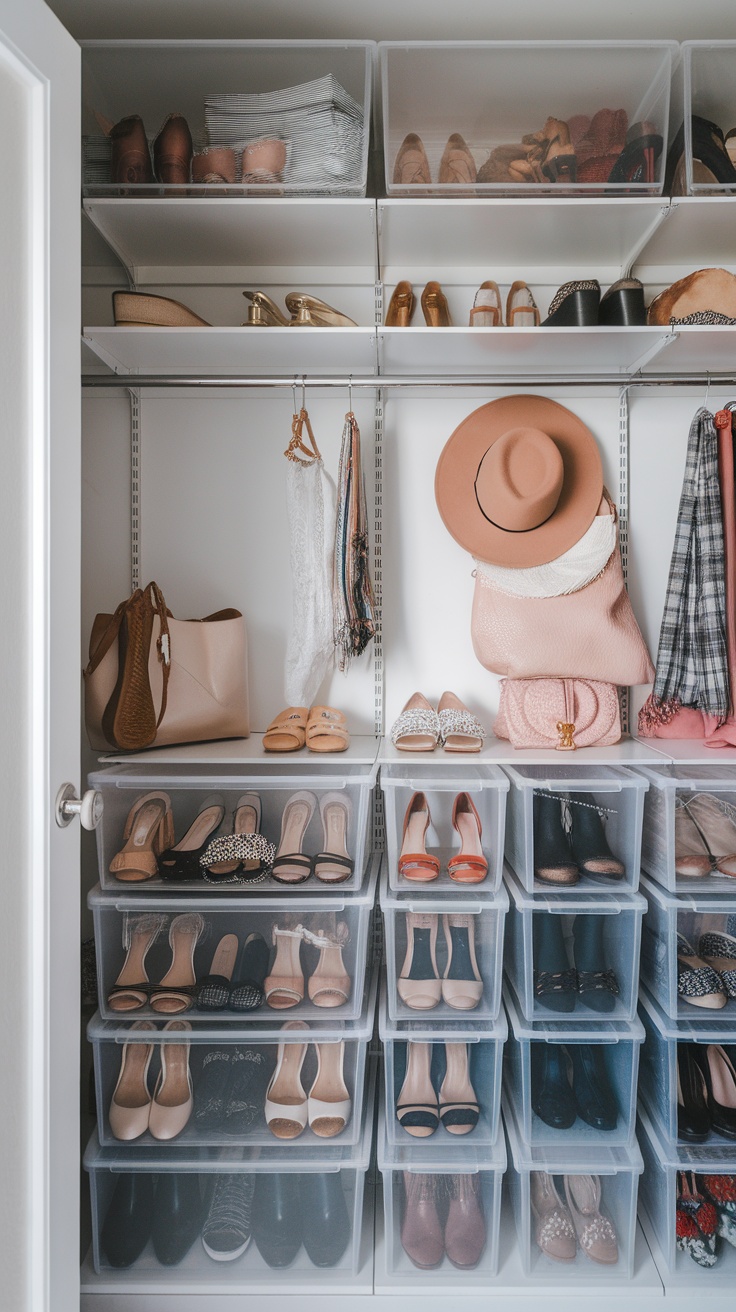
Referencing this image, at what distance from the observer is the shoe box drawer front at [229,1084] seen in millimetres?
1596

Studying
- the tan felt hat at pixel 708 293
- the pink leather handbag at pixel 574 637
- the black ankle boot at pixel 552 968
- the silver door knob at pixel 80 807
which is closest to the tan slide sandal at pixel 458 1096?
the black ankle boot at pixel 552 968

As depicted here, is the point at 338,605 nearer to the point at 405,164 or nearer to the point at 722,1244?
the point at 405,164

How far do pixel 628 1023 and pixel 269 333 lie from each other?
5.34ft

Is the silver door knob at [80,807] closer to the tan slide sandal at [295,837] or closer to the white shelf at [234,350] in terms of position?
the tan slide sandal at [295,837]

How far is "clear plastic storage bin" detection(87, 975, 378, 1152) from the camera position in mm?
1601

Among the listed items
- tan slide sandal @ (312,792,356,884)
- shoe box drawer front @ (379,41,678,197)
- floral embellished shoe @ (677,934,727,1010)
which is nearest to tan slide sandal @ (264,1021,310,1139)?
tan slide sandal @ (312,792,356,884)

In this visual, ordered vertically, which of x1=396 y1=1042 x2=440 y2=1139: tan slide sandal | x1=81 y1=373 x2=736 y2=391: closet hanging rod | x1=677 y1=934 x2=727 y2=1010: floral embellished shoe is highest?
x1=81 y1=373 x2=736 y2=391: closet hanging rod

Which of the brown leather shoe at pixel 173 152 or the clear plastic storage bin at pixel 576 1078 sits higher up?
the brown leather shoe at pixel 173 152

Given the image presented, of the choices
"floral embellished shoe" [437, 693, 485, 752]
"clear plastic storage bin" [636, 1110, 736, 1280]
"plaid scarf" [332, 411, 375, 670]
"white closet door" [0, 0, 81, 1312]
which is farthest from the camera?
"plaid scarf" [332, 411, 375, 670]

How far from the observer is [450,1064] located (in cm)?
168

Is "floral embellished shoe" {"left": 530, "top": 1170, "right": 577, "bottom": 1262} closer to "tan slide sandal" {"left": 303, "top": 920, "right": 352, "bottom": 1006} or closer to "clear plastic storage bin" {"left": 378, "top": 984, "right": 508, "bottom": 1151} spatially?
"clear plastic storage bin" {"left": 378, "top": 984, "right": 508, "bottom": 1151}

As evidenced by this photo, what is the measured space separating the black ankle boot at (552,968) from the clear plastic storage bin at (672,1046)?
19 centimetres

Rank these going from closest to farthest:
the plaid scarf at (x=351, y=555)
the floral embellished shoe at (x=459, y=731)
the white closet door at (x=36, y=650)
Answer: the white closet door at (x=36, y=650) < the floral embellished shoe at (x=459, y=731) < the plaid scarf at (x=351, y=555)

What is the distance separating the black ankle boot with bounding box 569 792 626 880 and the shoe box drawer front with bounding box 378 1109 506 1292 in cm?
59
